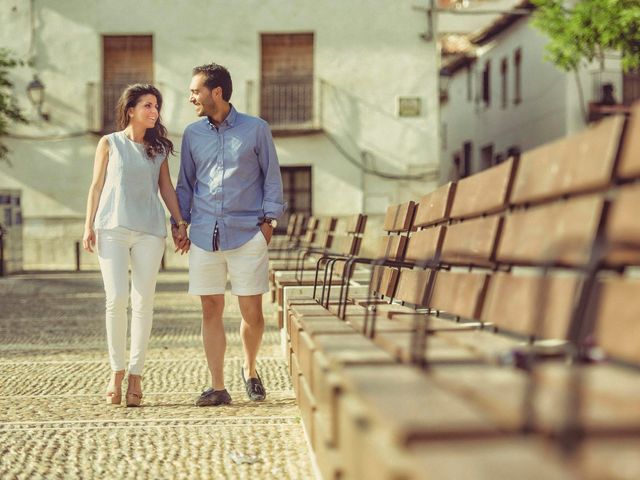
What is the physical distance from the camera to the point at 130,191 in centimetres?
603

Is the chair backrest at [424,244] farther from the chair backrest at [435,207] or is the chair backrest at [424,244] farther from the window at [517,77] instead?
the window at [517,77]

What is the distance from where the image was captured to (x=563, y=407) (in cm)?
189

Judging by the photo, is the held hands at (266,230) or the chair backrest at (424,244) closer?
the chair backrest at (424,244)

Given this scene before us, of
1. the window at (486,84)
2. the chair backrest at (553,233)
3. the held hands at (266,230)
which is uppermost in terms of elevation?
the window at (486,84)

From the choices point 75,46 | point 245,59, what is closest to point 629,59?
point 245,59

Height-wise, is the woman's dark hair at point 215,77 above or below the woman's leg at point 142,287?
above

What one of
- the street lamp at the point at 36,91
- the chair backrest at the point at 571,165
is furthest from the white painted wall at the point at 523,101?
the chair backrest at the point at 571,165

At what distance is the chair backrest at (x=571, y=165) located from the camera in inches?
117

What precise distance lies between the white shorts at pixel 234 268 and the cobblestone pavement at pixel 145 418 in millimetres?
584

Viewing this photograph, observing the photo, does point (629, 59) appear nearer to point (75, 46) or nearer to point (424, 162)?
point (424, 162)

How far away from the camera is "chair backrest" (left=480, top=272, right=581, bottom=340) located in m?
2.97

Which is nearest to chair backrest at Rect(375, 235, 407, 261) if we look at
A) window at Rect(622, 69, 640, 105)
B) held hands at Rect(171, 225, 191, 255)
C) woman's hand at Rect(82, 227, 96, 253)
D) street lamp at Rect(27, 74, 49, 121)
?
held hands at Rect(171, 225, 191, 255)

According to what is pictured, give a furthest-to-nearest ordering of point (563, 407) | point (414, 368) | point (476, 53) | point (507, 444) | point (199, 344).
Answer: point (476, 53), point (199, 344), point (414, 368), point (563, 407), point (507, 444)

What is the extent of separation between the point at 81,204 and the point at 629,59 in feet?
42.0
